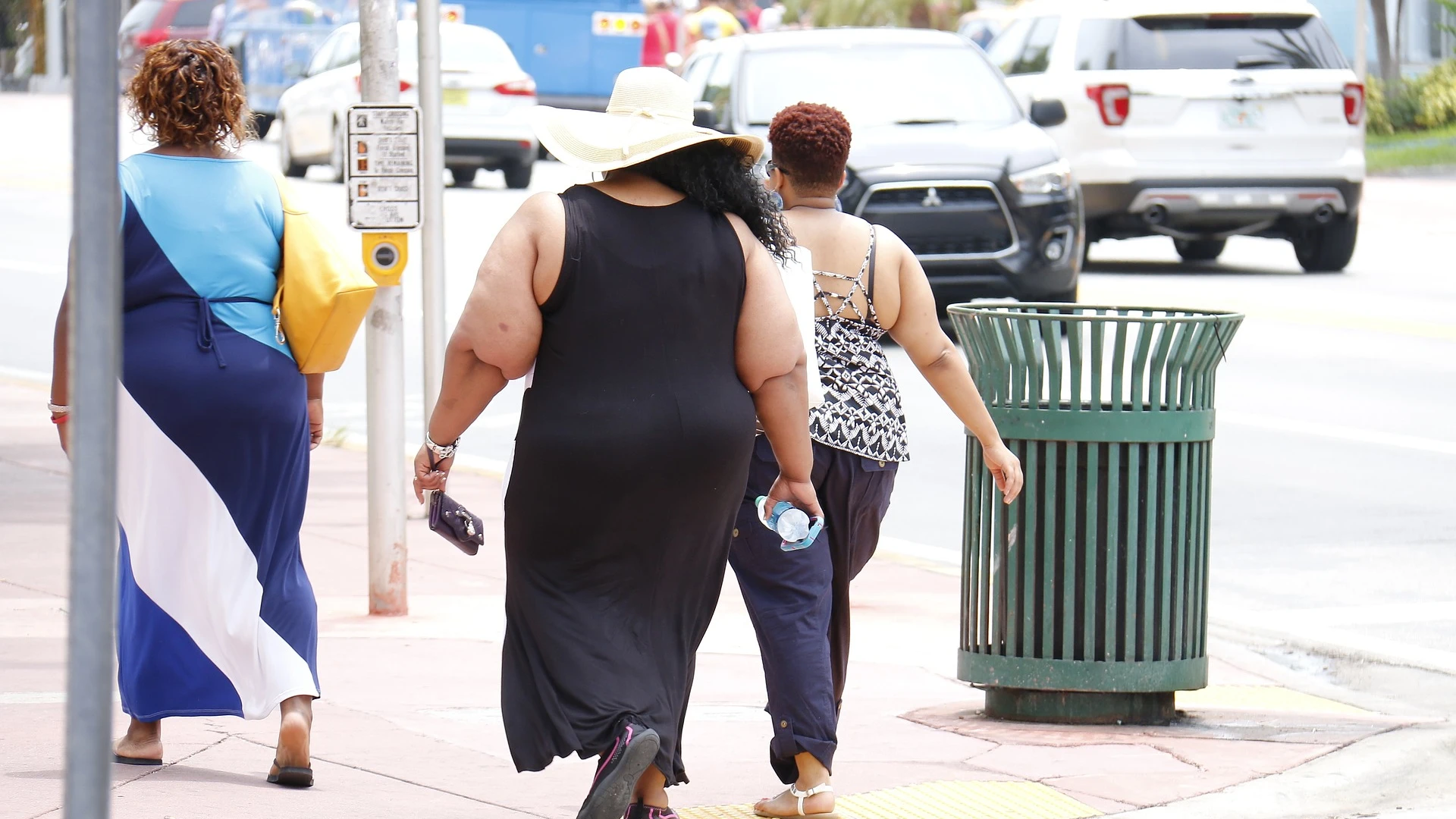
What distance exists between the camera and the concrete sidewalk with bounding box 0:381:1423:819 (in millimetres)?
4988

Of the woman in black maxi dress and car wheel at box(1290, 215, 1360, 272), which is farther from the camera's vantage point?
car wheel at box(1290, 215, 1360, 272)

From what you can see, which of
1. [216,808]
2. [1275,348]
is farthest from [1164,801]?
[1275,348]

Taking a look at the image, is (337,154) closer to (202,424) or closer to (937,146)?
(937,146)

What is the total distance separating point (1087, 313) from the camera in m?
6.06

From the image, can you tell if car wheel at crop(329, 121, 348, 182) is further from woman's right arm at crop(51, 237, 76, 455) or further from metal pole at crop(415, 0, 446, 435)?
woman's right arm at crop(51, 237, 76, 455)

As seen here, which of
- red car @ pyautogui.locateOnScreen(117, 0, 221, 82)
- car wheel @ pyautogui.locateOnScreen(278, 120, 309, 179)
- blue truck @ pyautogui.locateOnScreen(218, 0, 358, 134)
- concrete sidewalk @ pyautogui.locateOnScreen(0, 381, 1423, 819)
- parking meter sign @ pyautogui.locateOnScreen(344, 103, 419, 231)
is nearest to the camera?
concrete sidewalk @ pyautogui.locateOnScreen(0, 381, 1423, 819)

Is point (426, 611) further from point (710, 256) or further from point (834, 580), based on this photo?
point (710, 256)

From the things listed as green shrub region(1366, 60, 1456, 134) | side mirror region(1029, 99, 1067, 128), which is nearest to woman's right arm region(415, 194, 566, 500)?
side mirror region(1029, 99, 1067, 128)

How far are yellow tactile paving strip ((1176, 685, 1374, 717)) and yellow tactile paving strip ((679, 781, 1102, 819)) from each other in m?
1.24

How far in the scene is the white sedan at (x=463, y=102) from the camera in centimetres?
2236

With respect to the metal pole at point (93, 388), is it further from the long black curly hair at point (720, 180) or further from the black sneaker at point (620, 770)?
the long black curly hair at point (720, 180)

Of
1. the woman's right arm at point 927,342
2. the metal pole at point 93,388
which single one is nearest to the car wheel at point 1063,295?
the woman's right arm at point 927,342

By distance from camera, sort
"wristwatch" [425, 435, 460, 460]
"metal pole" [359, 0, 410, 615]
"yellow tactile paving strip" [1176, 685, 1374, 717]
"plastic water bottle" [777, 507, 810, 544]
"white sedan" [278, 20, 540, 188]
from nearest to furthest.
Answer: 1. "wristwatch" [425, 435, 460, 460]
2. "plastic water bottle" [777, 507, 810, 544]
3. "yellow tactile paving strip" [1176, 685, 1374, 717]
4. "metal pole" [359, 0, 410, 615]
5. "white sedan" [278, 20, 540, 188]

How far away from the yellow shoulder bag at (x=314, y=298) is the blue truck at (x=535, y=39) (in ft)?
82.3
